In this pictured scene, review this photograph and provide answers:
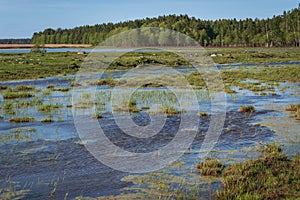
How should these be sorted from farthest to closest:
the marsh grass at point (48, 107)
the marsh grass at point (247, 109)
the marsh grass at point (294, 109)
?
the marsh grass at point (48, 107) < the marsh grass at point (247, 109) < the marsh grass at point (294, 109)

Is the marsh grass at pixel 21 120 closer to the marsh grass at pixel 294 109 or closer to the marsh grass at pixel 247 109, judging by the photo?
the marsh grass at pixel 247 109

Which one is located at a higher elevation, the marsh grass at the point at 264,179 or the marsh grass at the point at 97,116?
the marsh grass at the point at 97,116

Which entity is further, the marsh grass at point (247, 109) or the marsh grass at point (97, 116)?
the marsh grass at point (247, 109)

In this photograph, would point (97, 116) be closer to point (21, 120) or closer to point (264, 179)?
point (21, 120)

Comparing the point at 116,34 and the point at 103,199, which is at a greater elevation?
the point at 116,34

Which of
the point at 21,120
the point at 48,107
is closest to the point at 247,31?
the point at 48,107

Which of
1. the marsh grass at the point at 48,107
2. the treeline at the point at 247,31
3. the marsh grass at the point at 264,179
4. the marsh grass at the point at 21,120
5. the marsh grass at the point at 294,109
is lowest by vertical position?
the marsh grass at the point at 264,179

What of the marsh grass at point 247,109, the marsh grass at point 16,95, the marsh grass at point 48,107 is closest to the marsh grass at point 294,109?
the marsh grass at point 247,109

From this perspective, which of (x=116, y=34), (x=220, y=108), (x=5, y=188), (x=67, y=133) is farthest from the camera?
(x=116, y=34)

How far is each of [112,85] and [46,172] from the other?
23.3 m

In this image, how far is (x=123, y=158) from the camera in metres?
13.1

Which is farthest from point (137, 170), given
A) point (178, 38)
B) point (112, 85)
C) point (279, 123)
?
point (178, 38)

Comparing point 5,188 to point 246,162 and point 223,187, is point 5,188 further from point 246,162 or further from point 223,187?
point 246,162

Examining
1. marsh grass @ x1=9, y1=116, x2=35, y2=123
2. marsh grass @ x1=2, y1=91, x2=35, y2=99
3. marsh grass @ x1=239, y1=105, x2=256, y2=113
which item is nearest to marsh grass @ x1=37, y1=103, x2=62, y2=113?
marsh grass @ x1=9, y1=116, x2=35, y2=123
